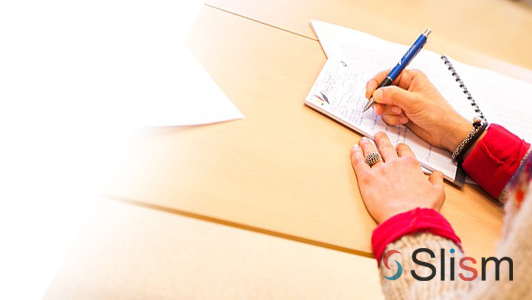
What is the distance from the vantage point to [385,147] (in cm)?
73

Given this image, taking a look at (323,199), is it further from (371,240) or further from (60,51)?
(60,51)

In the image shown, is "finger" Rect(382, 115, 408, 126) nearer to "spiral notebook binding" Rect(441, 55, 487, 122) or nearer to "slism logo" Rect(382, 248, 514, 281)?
"spiral notebook binding" Rect(441, 55, 487, 122)

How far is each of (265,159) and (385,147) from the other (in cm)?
20

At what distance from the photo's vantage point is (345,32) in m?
0.97

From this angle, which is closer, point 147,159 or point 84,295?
point 84,295

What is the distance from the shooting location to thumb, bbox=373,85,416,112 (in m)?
0.76

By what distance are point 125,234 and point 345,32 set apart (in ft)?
2.13

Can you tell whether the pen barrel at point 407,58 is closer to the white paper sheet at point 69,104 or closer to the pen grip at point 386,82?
the pen grip at point 386,82

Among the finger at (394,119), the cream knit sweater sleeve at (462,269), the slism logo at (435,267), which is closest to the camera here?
the cream knit sweater sleeve at (462,269)

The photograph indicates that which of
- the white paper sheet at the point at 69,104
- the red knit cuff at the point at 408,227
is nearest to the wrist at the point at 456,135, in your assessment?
the red knit cuff at the point at 408,227

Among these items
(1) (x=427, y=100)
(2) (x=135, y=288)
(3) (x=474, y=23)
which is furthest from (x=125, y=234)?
(3) (x=474, y=23)

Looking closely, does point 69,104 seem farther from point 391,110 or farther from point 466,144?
point 466,144

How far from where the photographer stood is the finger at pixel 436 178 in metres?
0.69

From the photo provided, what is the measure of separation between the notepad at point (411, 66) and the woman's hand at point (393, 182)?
0.12ft
